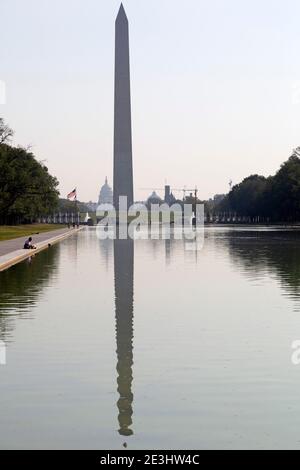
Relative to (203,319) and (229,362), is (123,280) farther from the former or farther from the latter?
(229,362)

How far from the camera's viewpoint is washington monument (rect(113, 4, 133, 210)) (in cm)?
10450

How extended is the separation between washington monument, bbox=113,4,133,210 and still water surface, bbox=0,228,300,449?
8104 centimetres

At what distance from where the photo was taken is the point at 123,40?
10475 centimetres

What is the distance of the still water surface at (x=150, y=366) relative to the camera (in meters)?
9.48

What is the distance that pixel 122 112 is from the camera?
108938 mm

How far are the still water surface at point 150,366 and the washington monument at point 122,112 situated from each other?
3190 inches

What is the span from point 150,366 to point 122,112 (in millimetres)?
97243

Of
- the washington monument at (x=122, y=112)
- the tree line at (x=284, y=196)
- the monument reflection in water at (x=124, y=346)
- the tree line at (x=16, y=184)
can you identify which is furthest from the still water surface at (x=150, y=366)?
the tree line at (x=284, y=196)

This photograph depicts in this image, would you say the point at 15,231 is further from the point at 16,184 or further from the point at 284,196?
the point at 284,196

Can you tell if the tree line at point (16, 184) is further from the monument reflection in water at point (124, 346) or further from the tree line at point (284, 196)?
the monument reflection in water at point (124, 346)
